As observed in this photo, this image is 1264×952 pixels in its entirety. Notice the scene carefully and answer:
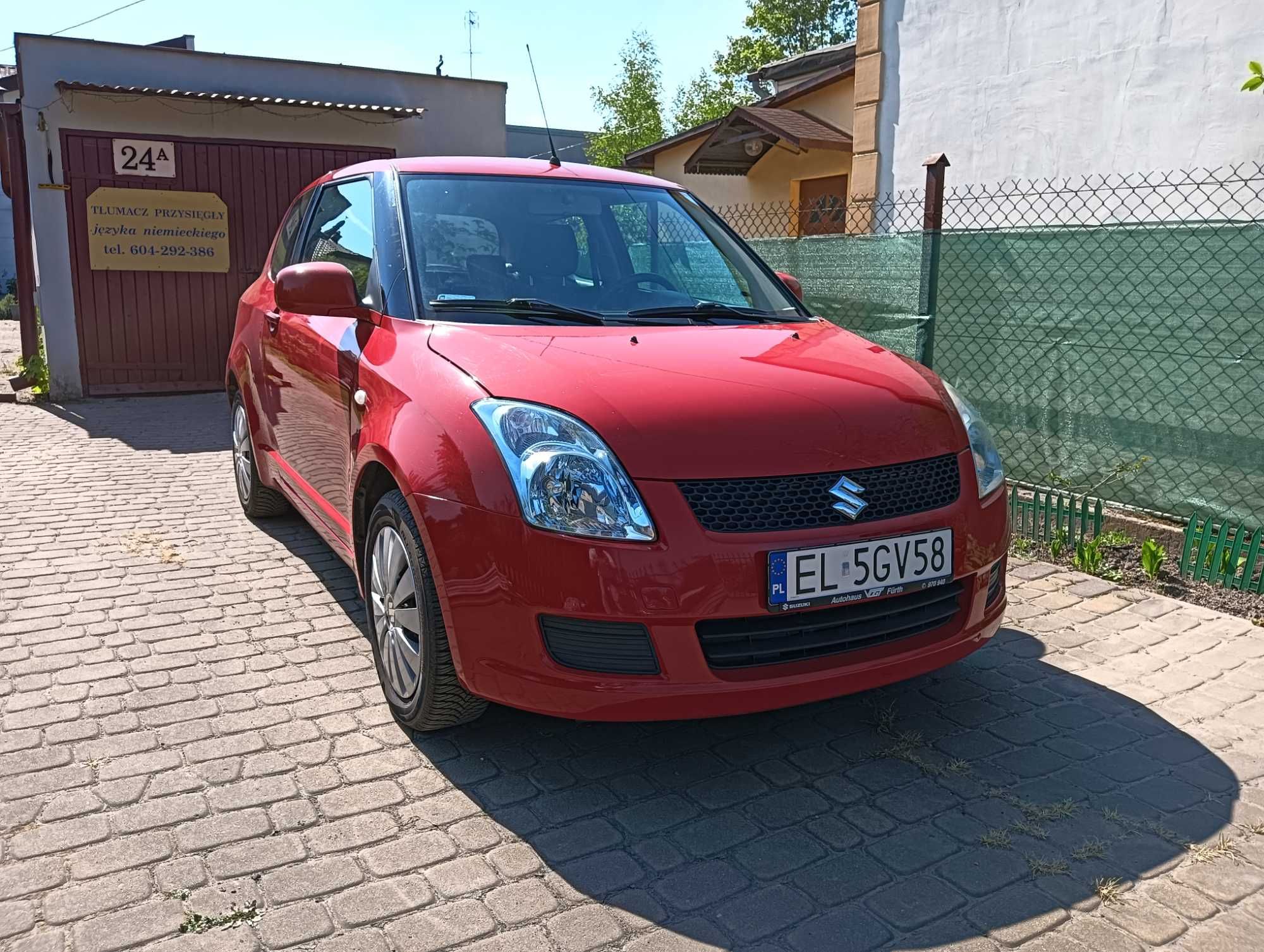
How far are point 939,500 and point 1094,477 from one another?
3128 millimetres

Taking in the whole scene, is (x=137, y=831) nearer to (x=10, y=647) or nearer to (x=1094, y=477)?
(x=10, y=647)

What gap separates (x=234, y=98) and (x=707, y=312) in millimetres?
8635

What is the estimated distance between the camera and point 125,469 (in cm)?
752

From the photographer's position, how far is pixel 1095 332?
5758 mm

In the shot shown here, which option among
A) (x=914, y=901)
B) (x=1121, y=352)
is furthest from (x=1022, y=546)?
(x=914, y=901)

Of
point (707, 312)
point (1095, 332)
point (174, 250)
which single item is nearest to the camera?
point (707, 312)

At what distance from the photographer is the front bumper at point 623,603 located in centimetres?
269

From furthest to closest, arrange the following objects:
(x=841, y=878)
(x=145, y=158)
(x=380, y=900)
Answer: (x=145, y=158) < (x=841, y=878) < (x=380, y=900)

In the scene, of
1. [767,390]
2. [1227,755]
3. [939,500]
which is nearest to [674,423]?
[767,390]

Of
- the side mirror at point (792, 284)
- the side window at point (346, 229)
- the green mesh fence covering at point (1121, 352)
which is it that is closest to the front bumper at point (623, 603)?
the side window at point (346, 229)

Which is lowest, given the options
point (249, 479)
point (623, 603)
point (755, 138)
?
point (249, 479)

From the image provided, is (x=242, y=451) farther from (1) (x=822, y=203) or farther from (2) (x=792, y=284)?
(1) (x=822, y=203)

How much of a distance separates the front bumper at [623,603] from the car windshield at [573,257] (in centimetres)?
101

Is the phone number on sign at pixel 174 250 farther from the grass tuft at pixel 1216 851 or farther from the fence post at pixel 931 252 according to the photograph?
the grass tuft at pixel 1216 851
